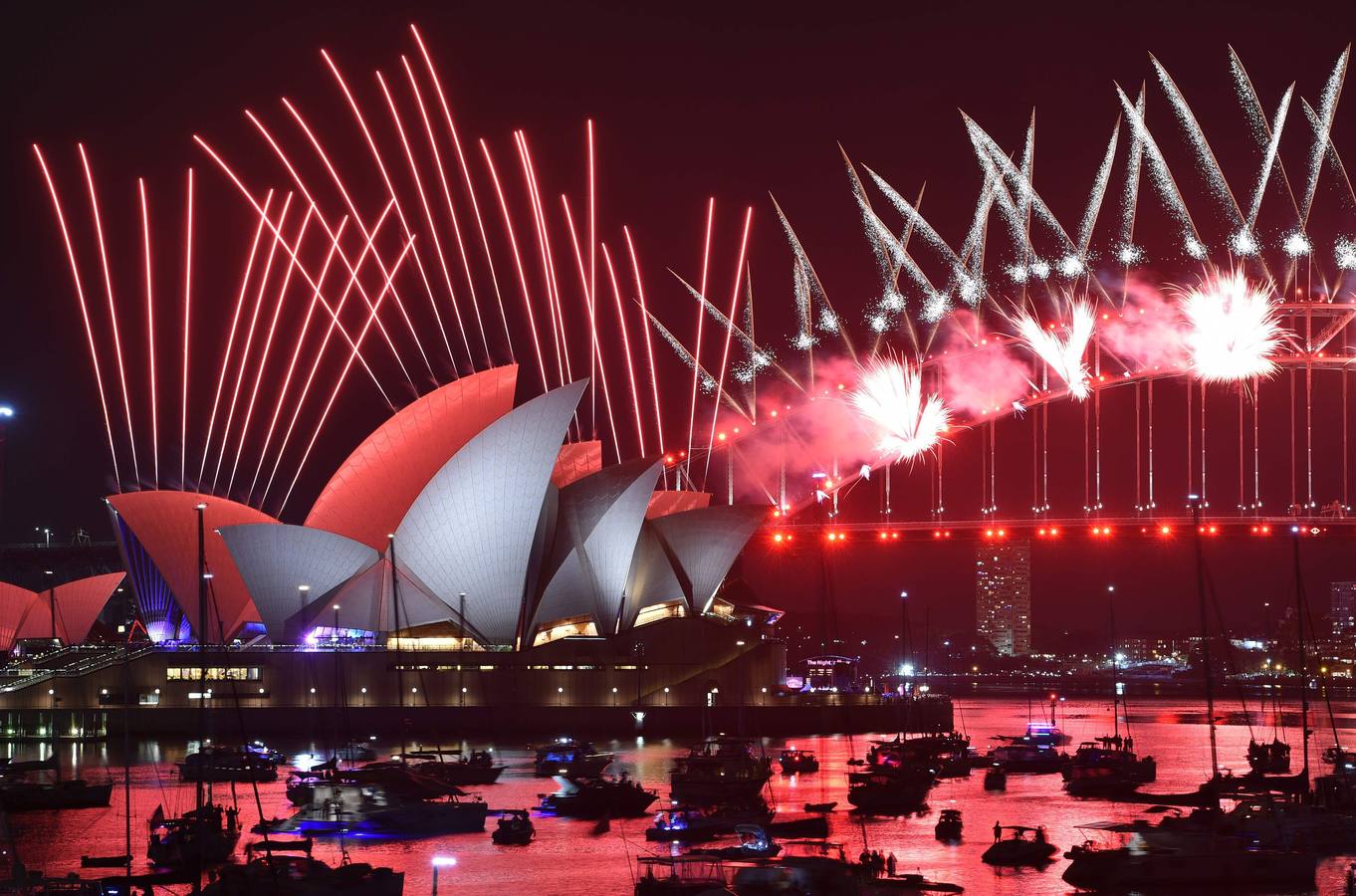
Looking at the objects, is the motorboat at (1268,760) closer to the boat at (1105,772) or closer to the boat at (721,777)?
the boat at (1105,772)

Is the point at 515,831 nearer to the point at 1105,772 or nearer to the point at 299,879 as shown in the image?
the point at 299,879

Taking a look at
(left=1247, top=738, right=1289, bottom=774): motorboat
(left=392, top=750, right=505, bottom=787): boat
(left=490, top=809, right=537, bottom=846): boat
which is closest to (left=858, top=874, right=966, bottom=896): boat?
(left=490, top=809, right=537, bottom=846): boat

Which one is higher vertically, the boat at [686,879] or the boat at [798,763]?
the boat at [686,879]

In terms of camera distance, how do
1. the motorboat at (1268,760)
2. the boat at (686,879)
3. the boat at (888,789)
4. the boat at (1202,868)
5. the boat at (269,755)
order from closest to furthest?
the boat at (686,879) → the boat at (1202,868) → the boat at (888,789) → the boat at (269,755) → the motorboat at (1268,760)

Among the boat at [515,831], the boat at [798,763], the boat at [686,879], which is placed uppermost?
the boat at [686,879]

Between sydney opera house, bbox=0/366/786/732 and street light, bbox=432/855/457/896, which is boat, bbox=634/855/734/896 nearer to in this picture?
street light, bbox=432/855/457/896

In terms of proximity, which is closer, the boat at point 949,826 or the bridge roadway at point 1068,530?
the boat at point 949,826

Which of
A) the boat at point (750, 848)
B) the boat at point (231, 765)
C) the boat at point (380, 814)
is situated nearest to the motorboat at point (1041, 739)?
the boat at point (231, 765)
